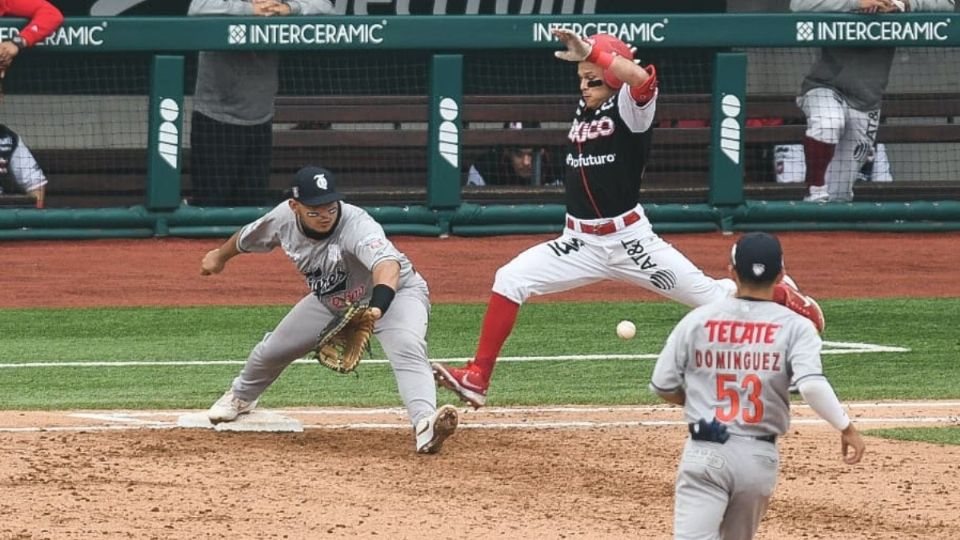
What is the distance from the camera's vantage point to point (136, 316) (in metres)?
11.8

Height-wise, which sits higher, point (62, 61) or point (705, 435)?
point (62, 61)

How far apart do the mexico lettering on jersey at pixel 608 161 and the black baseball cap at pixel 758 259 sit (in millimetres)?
3011

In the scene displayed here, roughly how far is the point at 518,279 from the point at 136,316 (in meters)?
4.56

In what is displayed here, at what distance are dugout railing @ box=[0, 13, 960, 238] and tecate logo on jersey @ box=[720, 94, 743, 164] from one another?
1cm

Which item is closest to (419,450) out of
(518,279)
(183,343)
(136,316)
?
(518,279)

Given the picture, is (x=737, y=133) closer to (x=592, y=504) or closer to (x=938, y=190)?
(x=938, y=190)

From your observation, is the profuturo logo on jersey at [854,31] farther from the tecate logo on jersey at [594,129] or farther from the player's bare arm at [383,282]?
the player's bare arm at [383,282]

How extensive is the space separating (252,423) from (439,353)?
2355 mm

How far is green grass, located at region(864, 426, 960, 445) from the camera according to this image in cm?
785

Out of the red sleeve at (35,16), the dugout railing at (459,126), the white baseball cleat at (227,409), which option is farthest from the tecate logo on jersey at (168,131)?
the white baseball cleat at (227,409)

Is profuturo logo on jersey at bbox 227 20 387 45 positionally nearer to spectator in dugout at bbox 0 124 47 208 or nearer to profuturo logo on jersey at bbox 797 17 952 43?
A: spectator in dugout at bbox 0 124 47 208

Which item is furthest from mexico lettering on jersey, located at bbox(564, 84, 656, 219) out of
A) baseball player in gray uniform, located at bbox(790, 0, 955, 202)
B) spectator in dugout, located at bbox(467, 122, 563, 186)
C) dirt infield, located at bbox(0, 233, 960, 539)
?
spectator in dugout, located at bbox(467, 122, 563, 186)

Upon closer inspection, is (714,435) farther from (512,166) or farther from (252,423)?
(512,166)

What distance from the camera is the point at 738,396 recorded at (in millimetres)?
4914
